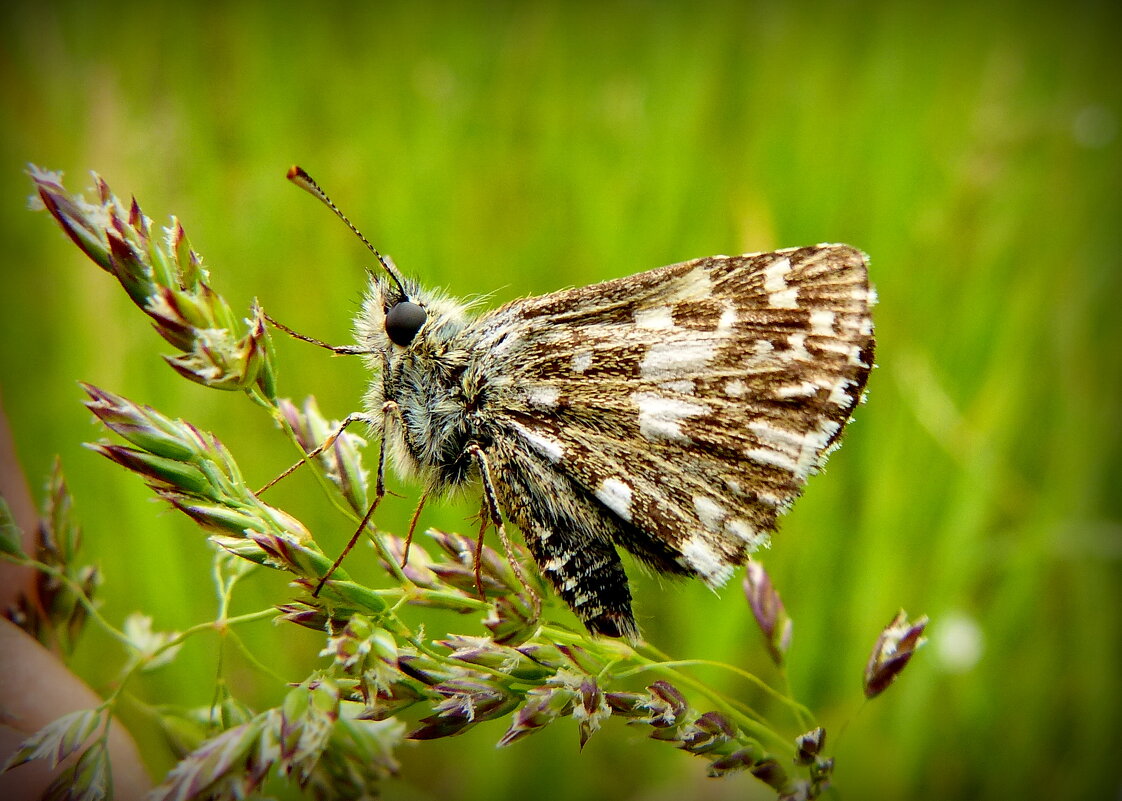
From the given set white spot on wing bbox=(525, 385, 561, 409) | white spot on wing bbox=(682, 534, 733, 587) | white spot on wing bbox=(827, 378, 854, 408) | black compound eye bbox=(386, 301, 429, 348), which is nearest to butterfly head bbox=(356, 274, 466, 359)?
black compound eye bbox=(386, 301, 429, 348)

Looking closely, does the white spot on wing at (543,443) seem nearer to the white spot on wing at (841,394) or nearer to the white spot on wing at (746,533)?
the white spot on wing at (746,533)

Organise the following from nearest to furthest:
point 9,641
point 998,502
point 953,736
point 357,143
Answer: point 9,641 → point 953,736 → point 998,502 → point 357,143

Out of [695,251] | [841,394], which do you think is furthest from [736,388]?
[695,251]

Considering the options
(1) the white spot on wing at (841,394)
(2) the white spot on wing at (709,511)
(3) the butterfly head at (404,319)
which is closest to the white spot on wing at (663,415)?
(2) the white spot on wing at (709,511)

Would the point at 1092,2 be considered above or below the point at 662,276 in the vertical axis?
above

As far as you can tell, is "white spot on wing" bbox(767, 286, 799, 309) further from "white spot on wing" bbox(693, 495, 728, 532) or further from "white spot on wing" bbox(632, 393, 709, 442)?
"white spot on wing" bbox(693, 495, 728, 532)

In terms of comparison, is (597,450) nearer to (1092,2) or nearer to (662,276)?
(662,276)

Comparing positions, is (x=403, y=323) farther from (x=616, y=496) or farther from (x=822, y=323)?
(x=822, y=323)

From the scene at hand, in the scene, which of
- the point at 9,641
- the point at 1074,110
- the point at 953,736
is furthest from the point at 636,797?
the point at 1074,110
